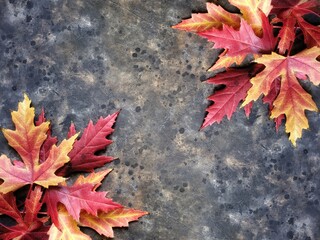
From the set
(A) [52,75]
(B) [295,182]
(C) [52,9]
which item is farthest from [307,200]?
(C) [52,9]

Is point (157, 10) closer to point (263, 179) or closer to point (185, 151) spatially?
point (185, 151)

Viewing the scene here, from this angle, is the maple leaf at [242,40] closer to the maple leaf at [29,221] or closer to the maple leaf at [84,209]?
the maple leaf at [84,209]

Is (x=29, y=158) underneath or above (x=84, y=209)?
above

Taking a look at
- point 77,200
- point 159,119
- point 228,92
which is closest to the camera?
point 77,200

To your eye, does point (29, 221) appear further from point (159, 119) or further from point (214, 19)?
point (214, 19)

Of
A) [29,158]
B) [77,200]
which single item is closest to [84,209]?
[77,200]

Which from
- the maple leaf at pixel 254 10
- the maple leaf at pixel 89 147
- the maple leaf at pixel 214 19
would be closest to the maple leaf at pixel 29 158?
the maple leaf at pixel 89 147

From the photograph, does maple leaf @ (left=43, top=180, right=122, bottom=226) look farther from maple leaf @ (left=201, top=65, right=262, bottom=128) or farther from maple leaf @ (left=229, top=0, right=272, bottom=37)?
maple leaf @ (left=229, top=0, right=272, bottom=37)
